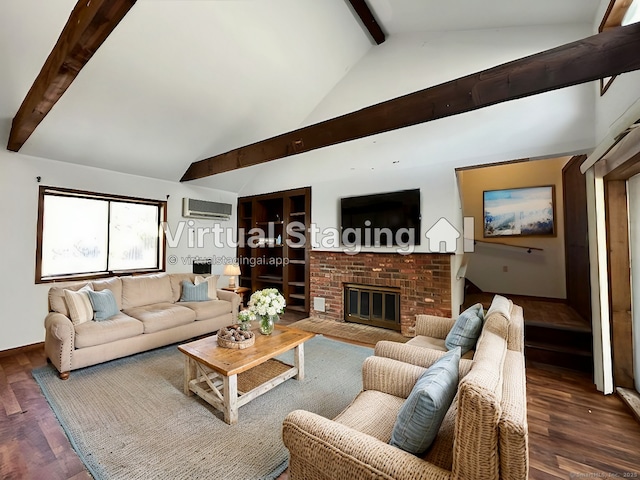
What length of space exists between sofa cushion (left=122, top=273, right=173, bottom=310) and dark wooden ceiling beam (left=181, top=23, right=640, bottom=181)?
271cm

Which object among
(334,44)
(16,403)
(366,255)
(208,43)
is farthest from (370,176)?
(16,403)

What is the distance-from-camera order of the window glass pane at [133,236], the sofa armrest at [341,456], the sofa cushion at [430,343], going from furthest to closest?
1. the window glass pane at [133,236]
2. the sofa cushion at [430,343]
3. the sofa armrest at [341,456]

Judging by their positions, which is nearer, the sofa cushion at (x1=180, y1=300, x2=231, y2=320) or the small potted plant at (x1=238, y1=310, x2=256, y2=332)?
the small potted plant at (x1=238, y1=310, x2=256, y2=332)

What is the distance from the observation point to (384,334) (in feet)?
13.4

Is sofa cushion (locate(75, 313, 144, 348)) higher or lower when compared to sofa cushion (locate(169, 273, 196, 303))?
lower

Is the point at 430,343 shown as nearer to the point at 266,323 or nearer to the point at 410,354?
the point at 410,354

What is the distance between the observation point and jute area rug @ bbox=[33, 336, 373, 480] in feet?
5.46

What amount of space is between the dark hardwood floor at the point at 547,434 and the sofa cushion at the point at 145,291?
113cm

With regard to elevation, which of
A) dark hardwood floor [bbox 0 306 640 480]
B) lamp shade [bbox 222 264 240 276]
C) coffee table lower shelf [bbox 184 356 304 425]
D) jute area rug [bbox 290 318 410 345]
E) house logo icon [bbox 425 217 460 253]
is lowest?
dark hardwood floor [bbox 0 306 640 480]

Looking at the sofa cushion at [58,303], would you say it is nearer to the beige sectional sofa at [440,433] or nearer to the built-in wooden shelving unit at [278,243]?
the beige sectional sofa at [440,433]

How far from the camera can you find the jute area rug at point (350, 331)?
12.9ft

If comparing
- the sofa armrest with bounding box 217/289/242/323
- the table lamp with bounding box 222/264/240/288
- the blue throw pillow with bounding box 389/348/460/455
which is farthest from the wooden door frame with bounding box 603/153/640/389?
the table lamp with bounding box 222/264/240/288

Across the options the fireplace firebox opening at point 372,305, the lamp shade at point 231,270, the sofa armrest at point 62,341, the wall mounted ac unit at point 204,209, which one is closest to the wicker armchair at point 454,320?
the fireplace firebox opening at point 372,305

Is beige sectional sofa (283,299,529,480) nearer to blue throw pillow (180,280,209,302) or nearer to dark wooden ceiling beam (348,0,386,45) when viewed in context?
blue throw pillow (180,280,209,302)
